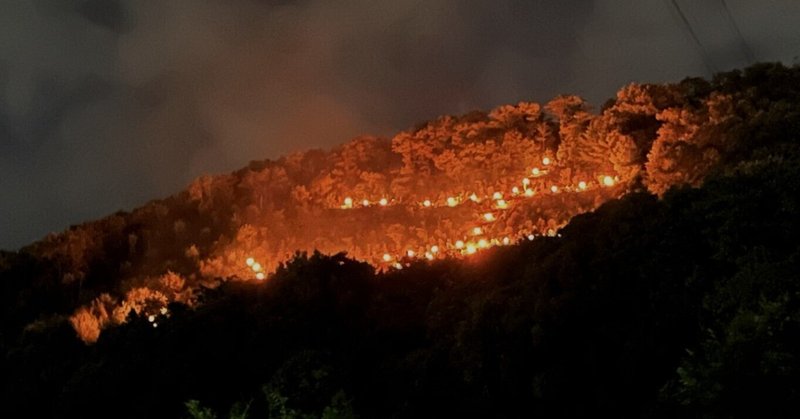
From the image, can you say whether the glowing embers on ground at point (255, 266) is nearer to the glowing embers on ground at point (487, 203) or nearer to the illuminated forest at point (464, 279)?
the illuminated forest at point (464, 279)

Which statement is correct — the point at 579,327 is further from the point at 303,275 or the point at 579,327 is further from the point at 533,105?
the point at 533,105

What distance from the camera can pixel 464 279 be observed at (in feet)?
34.0

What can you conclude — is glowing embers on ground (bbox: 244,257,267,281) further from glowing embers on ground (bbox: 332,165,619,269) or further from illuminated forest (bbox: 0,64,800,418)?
glowing embers on ground (bbox: 332,165,619,269)

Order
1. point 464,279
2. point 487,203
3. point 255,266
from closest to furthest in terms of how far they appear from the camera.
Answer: point 464,279 < point 255,266 < point 487,203

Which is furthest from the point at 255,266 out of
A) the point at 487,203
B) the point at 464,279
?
the point at 464,279

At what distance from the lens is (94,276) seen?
15562mm

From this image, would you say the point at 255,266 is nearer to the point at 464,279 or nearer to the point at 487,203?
the point at 487,203

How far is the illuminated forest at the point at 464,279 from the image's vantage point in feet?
24.1

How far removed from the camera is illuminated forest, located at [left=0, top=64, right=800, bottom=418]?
7.34 m

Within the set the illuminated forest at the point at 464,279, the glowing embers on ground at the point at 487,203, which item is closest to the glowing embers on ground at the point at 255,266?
the illuminated forest at the point at 464,279

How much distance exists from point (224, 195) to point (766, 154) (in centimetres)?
967

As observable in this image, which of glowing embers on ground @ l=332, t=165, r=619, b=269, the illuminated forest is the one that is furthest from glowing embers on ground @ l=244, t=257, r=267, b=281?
glowing embers on ground @ l=332, t=165, r=619, b=269

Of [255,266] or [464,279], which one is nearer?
[464,279]

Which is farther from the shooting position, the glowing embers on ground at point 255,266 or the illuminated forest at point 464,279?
the glowing embers on ground at point 255,266
